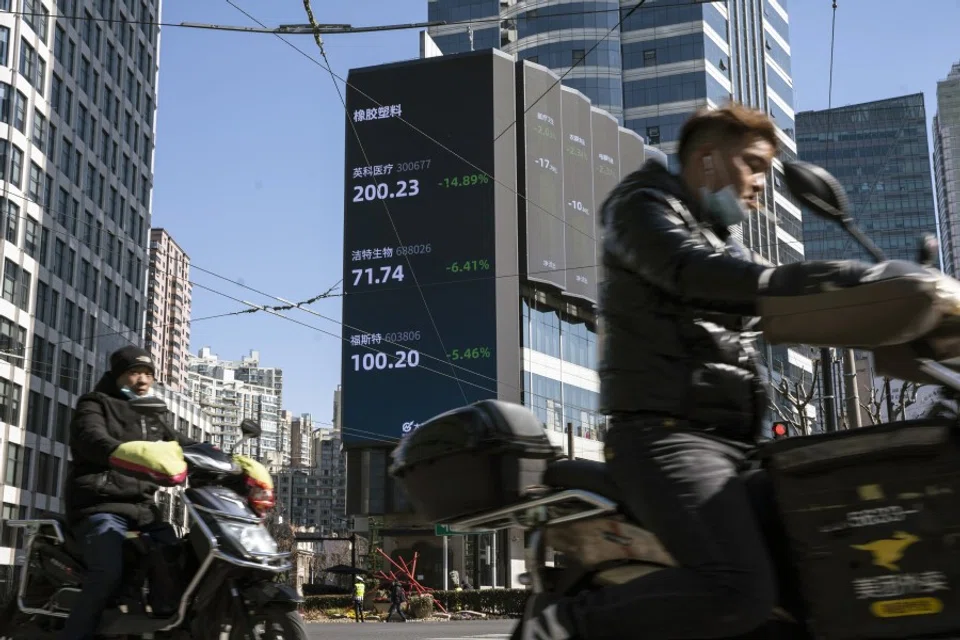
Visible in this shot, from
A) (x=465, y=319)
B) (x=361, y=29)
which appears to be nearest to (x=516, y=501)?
(x=361, y=29)

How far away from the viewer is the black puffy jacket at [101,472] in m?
5.40

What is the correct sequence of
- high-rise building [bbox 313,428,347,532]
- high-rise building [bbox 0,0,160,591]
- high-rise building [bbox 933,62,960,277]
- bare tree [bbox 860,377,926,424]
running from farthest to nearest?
high-rise building [bbox 313,428,347,532], high-rise building [bbox 933,62,960,277], high-rise building [bbox 0,0,160,591], bare tree [bbox 860,377,926,424]

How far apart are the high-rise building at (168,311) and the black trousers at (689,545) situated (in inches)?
5843

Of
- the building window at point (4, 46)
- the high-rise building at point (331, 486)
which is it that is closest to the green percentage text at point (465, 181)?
the building window at point (4, 46)

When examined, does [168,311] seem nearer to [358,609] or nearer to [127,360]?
[358,609]

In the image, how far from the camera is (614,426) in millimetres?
2621

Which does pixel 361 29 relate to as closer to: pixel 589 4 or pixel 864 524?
pixel 864 524

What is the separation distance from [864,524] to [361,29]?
13.8 metres

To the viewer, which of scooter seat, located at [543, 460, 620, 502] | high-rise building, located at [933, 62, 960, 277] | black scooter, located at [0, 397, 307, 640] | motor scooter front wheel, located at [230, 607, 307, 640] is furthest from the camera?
high-rise building, located at [933, 62, 960, 277]

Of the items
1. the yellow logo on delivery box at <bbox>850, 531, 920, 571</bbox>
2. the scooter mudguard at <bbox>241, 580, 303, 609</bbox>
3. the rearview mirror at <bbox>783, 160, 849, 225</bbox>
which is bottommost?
the scooter mudguard at <bbox>241, 580, 303, 609</bbox>

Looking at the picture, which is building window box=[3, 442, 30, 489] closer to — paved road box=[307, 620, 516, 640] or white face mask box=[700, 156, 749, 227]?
paved road box=[307, 620, 516, 640]

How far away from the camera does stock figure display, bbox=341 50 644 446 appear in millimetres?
56156

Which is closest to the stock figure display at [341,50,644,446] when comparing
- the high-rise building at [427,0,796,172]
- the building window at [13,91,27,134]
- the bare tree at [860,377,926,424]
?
the building window at [13,91,27,134]

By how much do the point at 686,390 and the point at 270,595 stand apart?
9.69 ft
